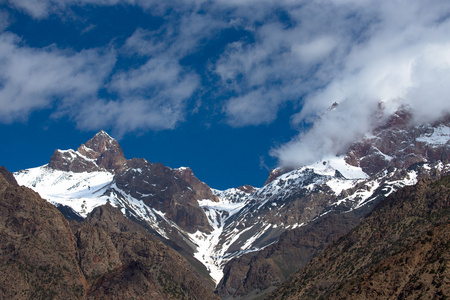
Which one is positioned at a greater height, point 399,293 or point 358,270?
point 358,270

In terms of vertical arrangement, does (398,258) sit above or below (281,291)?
below

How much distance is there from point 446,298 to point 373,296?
697 inches

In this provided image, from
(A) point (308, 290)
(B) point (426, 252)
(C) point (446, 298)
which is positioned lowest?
(C) point (446, 298)

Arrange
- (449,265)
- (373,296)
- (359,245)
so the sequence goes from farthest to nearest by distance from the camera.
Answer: (359,245) → (373,296) → (449,265)

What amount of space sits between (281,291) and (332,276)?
2269 centimetres

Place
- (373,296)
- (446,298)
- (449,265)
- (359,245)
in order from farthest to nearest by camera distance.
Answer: (359,245) < (373,296) < (449,265) < (446,298)

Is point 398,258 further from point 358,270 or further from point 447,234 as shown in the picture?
point 358,270

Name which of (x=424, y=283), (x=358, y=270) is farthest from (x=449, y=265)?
(x=358, y=270)

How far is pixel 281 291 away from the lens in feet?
652

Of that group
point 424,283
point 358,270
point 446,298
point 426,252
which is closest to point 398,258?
point 426,252

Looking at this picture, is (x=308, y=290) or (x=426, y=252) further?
(x=308, y=290)

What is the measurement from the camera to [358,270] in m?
176

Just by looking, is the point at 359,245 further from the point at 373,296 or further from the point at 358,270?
the point at 373,296

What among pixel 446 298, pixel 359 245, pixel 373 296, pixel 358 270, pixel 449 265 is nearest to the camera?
pixel 446 298
